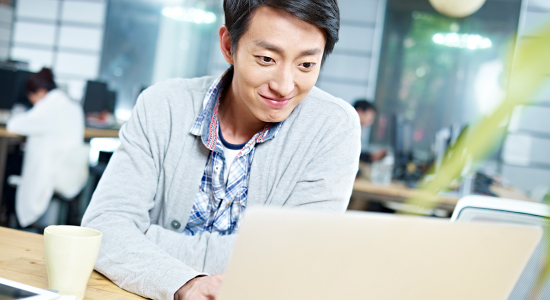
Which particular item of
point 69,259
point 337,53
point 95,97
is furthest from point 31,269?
point 337,53

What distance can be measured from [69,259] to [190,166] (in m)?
0.50

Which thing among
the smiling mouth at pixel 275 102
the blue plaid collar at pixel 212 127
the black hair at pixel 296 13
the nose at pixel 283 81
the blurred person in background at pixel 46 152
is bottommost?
the blurred person in background at pixel 46 152

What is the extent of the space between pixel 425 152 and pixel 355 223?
573 cm

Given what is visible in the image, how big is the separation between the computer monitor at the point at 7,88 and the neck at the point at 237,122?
11.1 ft

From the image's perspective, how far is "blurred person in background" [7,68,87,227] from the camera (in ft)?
10.7

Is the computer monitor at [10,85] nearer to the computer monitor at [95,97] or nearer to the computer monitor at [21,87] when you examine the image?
the computer monitor at [21,87]

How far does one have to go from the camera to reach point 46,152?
10.9 ft

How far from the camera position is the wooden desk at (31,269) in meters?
0.74

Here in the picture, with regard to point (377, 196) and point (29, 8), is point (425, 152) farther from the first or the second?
point (29, 8)

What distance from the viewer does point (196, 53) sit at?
254 inches

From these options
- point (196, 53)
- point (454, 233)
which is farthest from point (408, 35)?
point (454, 233)

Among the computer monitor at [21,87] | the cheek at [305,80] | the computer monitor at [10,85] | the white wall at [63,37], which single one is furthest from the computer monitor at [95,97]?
the cheek at [305,80]

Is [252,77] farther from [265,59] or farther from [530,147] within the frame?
[530,147]

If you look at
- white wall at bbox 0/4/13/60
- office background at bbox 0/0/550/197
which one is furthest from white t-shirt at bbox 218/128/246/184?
white wall at bbox 0/4/13/60
